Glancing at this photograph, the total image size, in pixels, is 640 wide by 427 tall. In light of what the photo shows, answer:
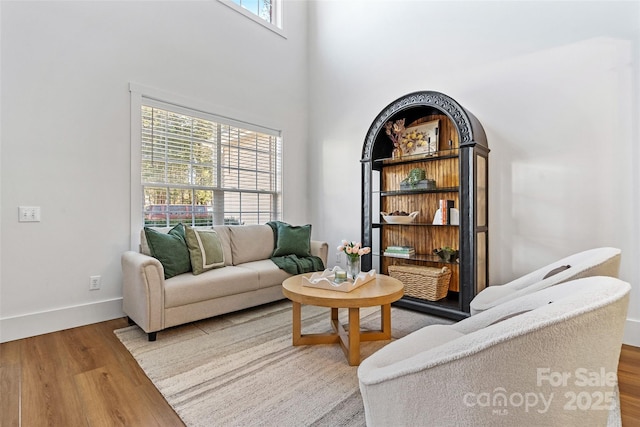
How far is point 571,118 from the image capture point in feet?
8.91

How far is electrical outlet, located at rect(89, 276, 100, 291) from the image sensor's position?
2.94m

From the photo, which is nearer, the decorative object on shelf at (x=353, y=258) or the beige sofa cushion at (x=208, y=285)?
the decorative object on shelf at (x=353, y=258)

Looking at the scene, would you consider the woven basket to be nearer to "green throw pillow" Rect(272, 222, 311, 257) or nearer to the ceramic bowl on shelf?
the ceramic bowl on shelf

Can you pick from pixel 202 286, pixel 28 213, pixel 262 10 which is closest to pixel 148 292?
pixel 202 286

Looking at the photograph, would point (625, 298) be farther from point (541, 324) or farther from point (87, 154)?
point (87, 154)

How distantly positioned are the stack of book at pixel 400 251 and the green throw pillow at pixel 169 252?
2123 mm

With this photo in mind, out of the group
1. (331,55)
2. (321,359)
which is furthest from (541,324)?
(331,55)

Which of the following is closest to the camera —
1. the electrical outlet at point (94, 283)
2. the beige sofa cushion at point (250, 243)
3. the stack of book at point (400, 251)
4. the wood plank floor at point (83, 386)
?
the wood plank floor at point (83, 386)

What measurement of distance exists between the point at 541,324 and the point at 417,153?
295 cm

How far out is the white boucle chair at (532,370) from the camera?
779 millimetres

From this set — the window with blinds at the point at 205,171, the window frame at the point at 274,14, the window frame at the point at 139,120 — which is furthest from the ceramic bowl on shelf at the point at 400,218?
the window frame at the point at 274,14

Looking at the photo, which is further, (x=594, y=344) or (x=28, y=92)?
(x=28, y=92)

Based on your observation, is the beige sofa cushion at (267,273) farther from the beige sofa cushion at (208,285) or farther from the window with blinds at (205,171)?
the window with blinds at (205,171)

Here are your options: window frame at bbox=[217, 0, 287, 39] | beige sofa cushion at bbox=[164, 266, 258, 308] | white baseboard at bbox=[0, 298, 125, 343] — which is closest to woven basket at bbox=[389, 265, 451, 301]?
beige sofa cushion at bbox=[164, 266, 258, 308]
